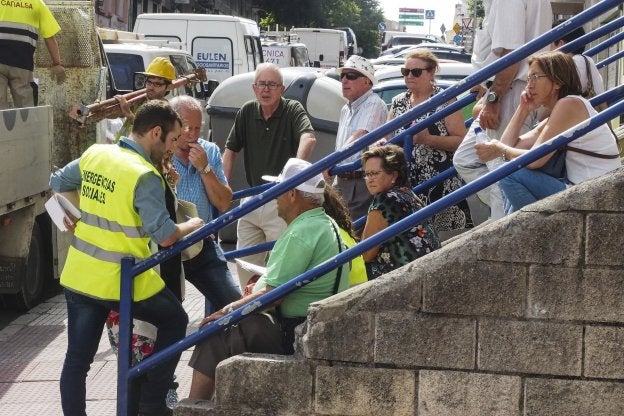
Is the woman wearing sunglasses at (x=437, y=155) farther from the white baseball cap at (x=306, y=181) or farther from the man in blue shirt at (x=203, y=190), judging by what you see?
the white baseball cap at (x=306, y=181)

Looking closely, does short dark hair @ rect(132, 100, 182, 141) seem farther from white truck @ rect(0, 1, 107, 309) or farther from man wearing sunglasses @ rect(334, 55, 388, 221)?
white truck @ rect(0, 1, 107, 309)

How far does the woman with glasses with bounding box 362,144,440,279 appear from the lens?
5895 mm

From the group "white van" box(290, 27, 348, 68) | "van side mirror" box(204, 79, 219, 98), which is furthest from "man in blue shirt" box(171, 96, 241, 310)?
"white van" box(290, 27, 348, 68)

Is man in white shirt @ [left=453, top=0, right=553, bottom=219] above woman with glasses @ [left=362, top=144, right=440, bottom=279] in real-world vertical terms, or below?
above

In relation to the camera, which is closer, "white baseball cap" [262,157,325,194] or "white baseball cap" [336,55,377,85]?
"white baseball cap" [262,157,325,194]

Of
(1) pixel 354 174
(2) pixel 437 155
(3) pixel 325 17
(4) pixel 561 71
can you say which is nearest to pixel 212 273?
(1) pixel 354 174

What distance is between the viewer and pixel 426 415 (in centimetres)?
506

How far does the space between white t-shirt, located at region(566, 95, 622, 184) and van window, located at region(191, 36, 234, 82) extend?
19.3 m

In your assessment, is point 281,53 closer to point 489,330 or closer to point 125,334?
point 125,334

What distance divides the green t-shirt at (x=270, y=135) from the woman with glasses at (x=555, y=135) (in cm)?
248

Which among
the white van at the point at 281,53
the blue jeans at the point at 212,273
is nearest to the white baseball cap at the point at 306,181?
the blue jeans at the point at 212,273

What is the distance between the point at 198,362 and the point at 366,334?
2.83ft

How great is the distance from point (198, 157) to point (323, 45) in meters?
46.2

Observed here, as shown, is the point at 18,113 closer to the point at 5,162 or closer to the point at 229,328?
the point at 5,162
